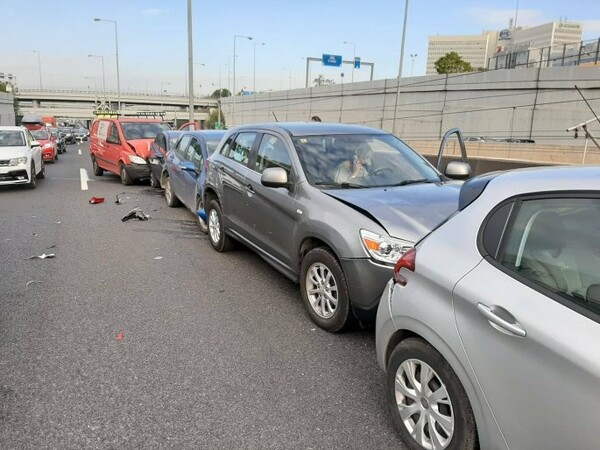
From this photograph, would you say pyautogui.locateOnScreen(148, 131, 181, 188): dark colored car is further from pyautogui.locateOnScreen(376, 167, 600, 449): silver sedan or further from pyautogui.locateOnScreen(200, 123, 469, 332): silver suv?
pyautogui.locateOnScreen(376, 167, 600, 449): silver sedan

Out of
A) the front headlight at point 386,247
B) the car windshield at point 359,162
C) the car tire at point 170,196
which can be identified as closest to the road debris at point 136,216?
the car tire at point 170,196

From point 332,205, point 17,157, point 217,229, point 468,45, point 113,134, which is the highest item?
point 468,45

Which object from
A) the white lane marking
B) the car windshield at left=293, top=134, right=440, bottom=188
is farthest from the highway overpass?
the car windshield at left=293, top=134, right=440, bottom=188

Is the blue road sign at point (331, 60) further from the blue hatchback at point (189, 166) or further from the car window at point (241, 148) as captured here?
the car window at point (241, 148)

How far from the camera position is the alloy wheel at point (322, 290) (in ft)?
13.5

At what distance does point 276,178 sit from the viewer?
459 cm

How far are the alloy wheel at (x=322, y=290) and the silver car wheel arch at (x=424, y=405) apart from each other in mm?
1368

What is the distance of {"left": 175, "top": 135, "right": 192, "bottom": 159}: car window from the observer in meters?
9.55

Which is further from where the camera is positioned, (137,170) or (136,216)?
(137,170)

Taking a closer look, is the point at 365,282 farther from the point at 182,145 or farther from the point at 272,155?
the point at 182,145

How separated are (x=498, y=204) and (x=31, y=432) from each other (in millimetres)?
2819

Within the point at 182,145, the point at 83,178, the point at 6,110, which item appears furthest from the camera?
the point at 6,110

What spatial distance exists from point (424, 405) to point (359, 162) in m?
2.83

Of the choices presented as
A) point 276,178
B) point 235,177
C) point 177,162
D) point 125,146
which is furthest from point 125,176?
point 276,178
